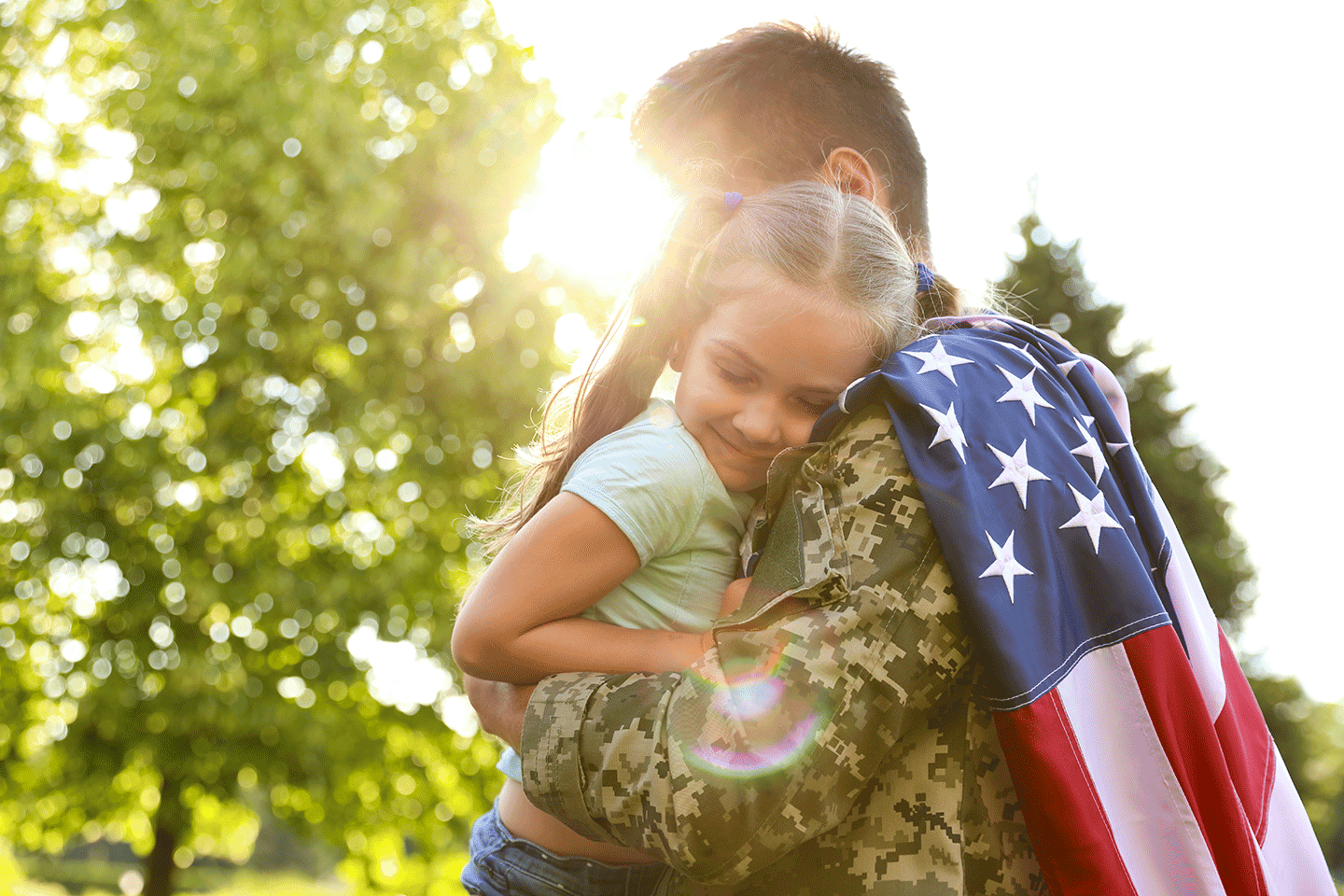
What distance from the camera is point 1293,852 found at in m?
1.59

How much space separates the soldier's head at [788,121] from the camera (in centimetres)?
234

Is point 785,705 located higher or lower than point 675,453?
lower

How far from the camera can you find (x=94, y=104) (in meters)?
10.1

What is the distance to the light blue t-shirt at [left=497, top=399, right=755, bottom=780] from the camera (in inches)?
64.2

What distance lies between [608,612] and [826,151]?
4.00 ft

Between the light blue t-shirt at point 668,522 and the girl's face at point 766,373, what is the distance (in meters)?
0.05

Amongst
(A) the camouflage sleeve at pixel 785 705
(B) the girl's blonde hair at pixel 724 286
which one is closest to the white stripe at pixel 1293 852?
(A) the camouflage sleeve at pixel 785 705

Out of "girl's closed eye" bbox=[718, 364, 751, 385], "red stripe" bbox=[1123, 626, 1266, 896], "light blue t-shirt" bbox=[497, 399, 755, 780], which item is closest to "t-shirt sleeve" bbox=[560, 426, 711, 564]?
"light blue t-shirt" bbox=[497, 399, 755, 780]

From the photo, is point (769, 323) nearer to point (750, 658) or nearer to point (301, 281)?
point (750, 658)

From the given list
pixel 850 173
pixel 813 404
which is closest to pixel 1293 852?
pixel 813 404

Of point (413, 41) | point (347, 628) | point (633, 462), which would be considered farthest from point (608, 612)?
point (413, 41)

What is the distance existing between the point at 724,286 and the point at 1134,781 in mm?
1023

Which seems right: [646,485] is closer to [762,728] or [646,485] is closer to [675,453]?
[675,453]

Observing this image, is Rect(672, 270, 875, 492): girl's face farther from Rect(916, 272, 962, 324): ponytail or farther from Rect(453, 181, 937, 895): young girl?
Rect(916, 272, 962, 324): ponytail
